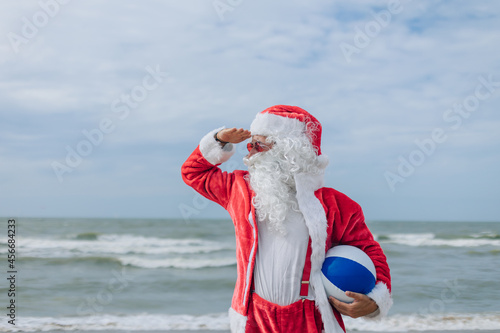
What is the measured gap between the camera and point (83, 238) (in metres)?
18.3

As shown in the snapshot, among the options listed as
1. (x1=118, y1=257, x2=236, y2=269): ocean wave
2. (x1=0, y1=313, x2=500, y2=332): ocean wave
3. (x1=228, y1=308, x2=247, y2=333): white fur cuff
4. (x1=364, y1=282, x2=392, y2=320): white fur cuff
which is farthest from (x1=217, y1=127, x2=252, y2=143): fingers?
(x1=118, y1=257, x2=236, y2=269): ocean wave

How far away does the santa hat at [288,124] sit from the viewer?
2.60m

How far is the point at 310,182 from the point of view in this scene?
8.40 feet

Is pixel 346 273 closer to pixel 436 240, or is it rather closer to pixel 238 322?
pixel 238 322

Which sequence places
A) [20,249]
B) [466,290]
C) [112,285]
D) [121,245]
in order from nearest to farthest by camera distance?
1. [466,290]
2. [112,285]
3. [20,249]
4. [121,245]

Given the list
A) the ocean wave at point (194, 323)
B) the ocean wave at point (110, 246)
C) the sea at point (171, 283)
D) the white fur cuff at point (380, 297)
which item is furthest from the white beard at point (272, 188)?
the ocean wave at point (110, 246)

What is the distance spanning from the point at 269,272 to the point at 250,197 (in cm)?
39

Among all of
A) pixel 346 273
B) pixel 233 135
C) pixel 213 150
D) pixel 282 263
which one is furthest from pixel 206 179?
pixel 346 273

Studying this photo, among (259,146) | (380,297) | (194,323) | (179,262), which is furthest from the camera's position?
(179,262)

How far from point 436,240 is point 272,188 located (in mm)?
17673

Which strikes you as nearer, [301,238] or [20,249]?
[301,238]

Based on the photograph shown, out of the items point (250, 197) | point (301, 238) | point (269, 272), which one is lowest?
point (269, 272)

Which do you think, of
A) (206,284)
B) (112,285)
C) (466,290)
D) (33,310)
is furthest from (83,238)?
(466,290)

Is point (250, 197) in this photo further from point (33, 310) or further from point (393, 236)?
point (393, 236)
